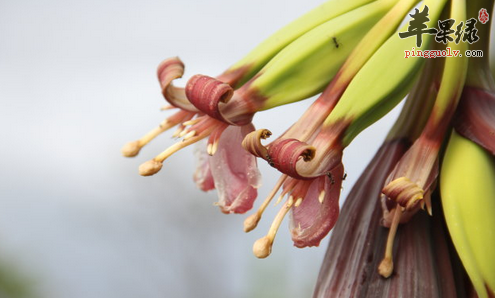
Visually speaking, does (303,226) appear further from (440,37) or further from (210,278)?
(210,278)

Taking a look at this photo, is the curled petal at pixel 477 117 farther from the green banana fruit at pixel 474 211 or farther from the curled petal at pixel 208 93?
the curled petal at pixel 208 93

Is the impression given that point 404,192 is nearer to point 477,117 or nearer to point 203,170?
point 477,117

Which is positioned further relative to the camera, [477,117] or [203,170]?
[203,170]

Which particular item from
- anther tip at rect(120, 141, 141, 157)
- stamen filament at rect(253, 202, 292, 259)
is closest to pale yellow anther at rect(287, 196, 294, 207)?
stamen filament at rect(253, 202, 292, 259)

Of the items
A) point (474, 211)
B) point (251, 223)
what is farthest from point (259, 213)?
point (474, 211)

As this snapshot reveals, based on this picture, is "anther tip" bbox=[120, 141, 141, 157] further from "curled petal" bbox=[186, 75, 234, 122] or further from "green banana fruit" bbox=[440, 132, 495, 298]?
"green banana fruit" bbox=[440, 132, 495, 298]

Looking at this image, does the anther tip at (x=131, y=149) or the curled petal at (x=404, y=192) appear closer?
the curled petal at (x=404, y=192)

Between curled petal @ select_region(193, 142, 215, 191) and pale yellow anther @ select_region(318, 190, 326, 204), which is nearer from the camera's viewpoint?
pale yellow anther @ select_region(318, 190, 326, 204)

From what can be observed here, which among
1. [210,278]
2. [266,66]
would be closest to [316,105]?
[266,66]

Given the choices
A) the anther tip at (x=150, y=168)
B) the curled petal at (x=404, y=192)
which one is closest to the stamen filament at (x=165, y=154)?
the anther tip at (x=150, y=168)
